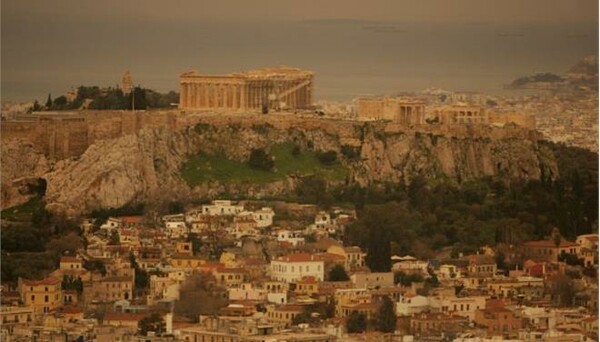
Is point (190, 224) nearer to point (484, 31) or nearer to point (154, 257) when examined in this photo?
point (154, 257)

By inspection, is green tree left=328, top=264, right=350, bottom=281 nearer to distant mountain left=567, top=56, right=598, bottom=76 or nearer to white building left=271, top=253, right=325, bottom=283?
white building left=271, top=253, right=325, bottom=283

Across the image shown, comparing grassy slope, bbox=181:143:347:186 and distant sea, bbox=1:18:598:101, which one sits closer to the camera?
distant sea, bbox=1:18:598:101

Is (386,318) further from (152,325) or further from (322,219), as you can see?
(152,325)

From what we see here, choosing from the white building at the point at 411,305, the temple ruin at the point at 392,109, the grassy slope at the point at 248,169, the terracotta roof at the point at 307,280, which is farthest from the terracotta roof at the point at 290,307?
the temple ruin at the point at 392,109

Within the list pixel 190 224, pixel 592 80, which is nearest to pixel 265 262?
pixel 190 224

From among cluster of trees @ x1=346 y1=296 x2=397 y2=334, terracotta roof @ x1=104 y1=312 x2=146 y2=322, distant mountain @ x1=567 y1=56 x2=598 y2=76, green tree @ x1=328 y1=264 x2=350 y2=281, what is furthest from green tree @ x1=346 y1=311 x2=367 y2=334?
distant mountain @ x1=567 y1=56 x2=598 y2=76
